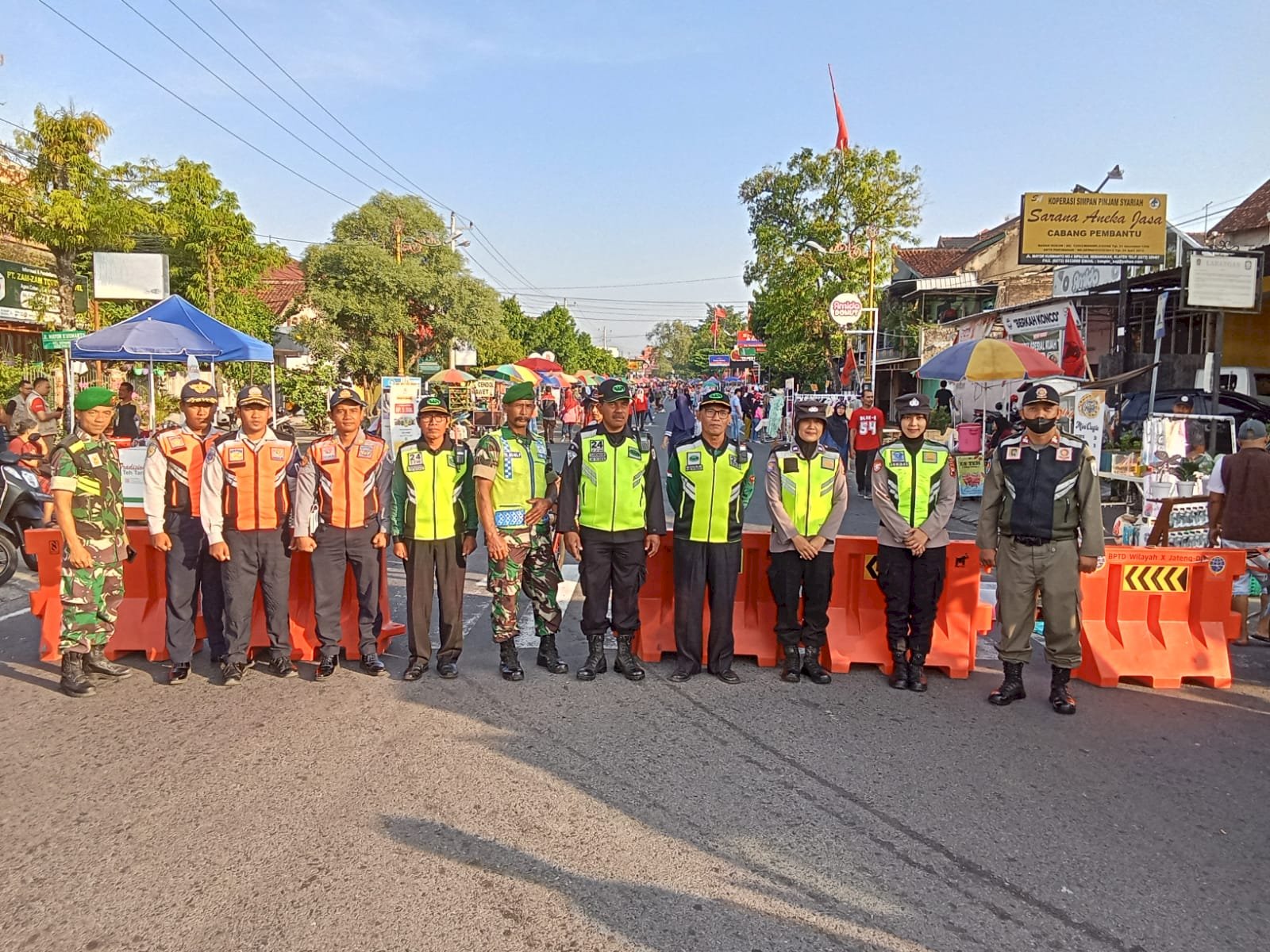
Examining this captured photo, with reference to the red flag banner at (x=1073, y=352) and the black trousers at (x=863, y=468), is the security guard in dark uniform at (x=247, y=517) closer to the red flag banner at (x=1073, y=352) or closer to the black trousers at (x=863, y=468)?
the black trousers at (x=863, y=468)

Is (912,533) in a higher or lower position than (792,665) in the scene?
higher

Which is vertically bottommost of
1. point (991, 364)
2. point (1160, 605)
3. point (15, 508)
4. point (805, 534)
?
point (1160, 605)

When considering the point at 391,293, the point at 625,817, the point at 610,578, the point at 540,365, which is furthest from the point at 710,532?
the point at 391,293

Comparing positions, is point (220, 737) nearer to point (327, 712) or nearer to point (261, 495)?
point (327, 712)

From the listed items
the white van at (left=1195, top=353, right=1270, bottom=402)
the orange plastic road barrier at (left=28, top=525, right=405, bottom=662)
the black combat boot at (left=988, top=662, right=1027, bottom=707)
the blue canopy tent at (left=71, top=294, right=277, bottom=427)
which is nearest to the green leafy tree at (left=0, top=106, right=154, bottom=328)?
the blue canopy tent at (left=71, top=294, right=277, bottom=427)

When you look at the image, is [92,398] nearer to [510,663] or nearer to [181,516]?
[181,516]

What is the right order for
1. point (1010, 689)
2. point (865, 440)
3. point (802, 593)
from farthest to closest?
1. point (865, 440)
2. point (802, 593)
3. point (1010, 689)

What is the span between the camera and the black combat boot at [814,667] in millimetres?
5766

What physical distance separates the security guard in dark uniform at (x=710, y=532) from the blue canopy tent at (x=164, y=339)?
31.4 ft

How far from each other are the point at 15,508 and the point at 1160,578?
10.2m

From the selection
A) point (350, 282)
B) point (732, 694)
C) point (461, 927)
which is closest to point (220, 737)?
point (461, 927)

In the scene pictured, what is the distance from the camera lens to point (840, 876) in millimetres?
3447

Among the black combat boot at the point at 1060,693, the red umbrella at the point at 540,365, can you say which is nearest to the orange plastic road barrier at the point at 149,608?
the black combat boot at the point at 1060,693

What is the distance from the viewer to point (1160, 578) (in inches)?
235
